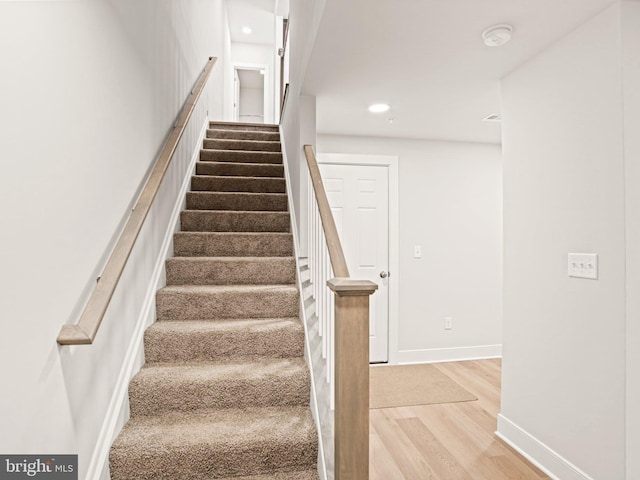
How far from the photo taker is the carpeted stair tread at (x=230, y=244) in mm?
2801

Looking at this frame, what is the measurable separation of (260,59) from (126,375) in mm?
6762

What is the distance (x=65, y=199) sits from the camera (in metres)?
1.29

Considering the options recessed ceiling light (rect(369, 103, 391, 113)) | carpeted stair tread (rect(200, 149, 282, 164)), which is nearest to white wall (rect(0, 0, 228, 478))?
recessed ceiling light (rect(369, 103, 391, 113))

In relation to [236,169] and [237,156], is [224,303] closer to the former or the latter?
[236,169]

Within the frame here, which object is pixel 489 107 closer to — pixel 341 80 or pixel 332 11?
pixel 341 80

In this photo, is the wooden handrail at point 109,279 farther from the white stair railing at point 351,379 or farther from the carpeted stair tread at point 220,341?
the white stair railing at point 351,379

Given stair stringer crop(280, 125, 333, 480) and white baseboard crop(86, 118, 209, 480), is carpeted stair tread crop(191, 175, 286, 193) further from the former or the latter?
white baseboard crop(86, 118, 209, 480)

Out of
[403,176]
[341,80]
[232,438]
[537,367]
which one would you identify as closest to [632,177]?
[537,367]

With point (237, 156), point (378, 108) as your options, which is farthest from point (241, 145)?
point (378, 108)

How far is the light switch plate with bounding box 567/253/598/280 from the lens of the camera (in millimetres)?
1692

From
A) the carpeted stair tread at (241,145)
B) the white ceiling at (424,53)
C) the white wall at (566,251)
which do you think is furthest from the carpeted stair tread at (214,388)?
the carpeted stair tread at (241,145)

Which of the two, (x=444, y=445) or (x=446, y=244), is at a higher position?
(x=446, y=244)

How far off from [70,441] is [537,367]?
2.23m

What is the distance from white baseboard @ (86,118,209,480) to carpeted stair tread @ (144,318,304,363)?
83 millimetres
